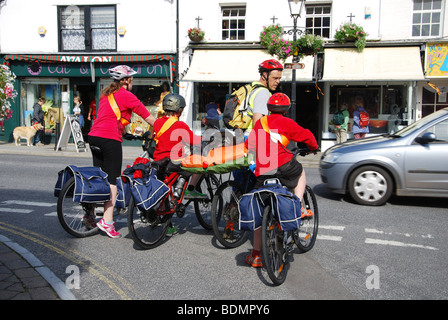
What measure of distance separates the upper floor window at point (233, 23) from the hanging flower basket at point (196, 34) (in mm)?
984

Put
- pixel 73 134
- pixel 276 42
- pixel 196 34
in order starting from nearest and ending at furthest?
1. pixel 73 134
2. pixel 276 42
3. pixel 196 34

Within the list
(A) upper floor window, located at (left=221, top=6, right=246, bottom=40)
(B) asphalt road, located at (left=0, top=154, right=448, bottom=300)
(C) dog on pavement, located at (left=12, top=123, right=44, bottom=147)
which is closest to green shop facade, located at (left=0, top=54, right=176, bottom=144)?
(C) dog on pavement, located at (left=12, top=123, right=44, bottom=147)

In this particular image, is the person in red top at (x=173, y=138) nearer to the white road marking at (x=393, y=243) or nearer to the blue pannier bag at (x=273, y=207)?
the blue pannier bag at (x=273, y=207)

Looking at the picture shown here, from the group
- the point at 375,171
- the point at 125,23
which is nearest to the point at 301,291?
the point at 375,171

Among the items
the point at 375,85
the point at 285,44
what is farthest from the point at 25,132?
the point at 375,85

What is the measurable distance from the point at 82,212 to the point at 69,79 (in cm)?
1540

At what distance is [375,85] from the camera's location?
54.6 ft

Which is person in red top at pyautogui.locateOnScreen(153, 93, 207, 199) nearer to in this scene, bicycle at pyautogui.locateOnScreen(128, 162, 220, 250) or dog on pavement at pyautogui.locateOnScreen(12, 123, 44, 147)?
bicycle at pyautogui.locateOnScreen(128, 162, 220, 250)

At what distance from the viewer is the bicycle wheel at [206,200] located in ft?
18.0

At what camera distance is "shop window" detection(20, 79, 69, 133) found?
19.7 meters

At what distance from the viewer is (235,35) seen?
58.3ft

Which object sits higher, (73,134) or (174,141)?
(174,141)

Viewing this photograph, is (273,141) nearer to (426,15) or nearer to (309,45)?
(309,45)

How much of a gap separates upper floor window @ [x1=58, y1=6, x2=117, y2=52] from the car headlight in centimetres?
1341
